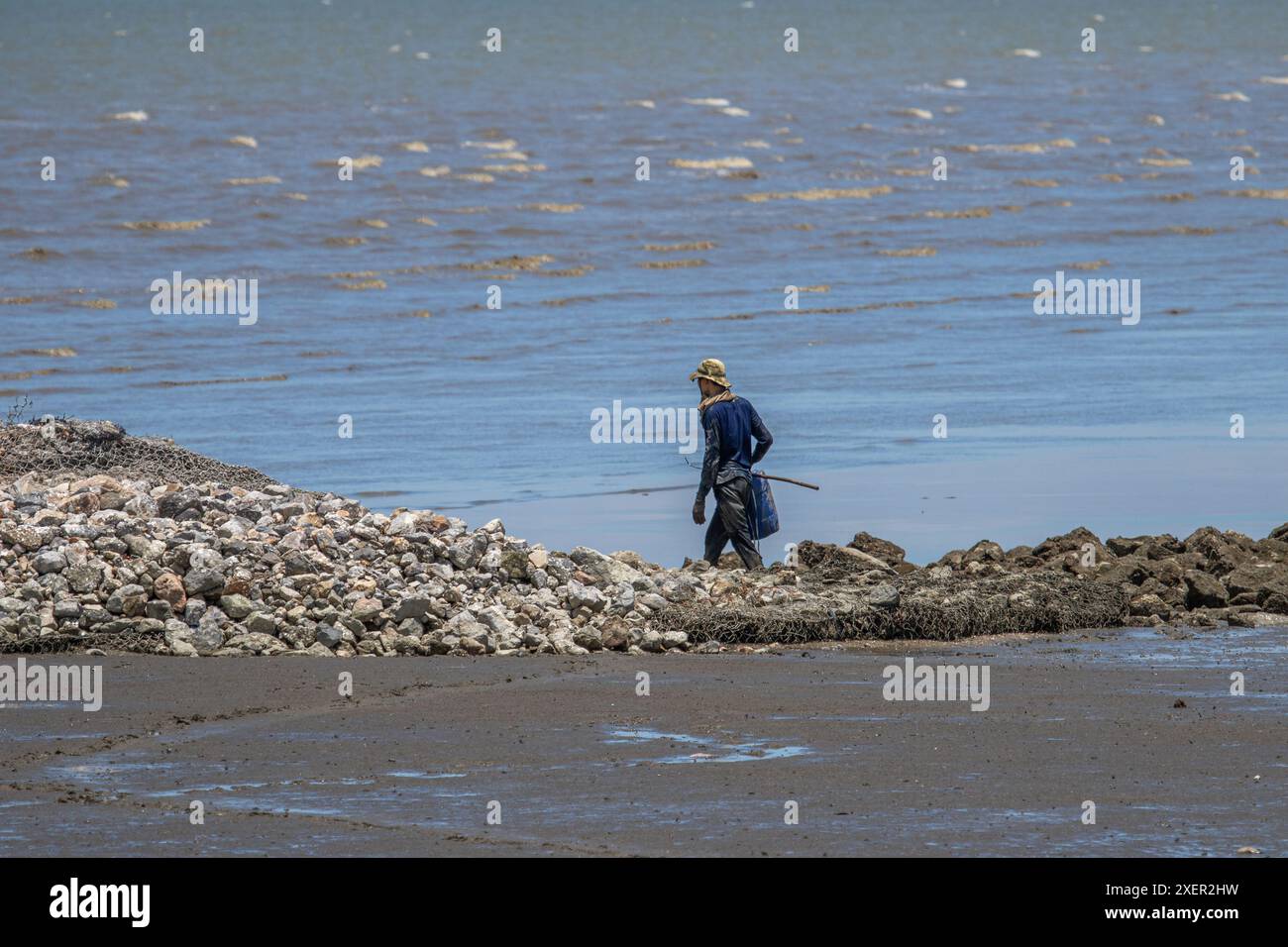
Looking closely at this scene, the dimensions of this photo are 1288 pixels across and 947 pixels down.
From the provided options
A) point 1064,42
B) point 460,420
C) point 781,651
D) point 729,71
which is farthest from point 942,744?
point 1064,42

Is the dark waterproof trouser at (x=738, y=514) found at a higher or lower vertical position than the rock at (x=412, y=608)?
higher

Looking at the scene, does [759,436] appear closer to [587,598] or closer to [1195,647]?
[587,598]

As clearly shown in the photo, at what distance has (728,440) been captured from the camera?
15500mm

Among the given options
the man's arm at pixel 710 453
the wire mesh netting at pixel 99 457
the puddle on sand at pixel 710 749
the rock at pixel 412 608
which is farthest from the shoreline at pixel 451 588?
the puddle on sand at pixel 710 749

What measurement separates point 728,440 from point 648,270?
78.6ft

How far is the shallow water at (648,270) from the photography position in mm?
20641

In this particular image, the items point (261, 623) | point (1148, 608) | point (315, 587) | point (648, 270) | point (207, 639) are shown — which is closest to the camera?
point (207, 639)

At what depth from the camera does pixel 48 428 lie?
58.4 feet

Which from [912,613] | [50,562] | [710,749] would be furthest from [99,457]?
[710,749]

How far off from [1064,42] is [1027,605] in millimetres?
104444

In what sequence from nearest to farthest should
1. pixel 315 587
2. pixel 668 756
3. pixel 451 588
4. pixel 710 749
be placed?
pixel 668 756, pixel 710 749, pixel 315 587, pixel 451 588

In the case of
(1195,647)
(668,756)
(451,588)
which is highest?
(451,588)

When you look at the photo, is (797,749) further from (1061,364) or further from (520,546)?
(1061,364)

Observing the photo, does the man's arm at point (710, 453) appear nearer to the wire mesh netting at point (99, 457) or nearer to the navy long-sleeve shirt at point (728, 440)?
the navy long-sleeve shirt at point (728, 440)
